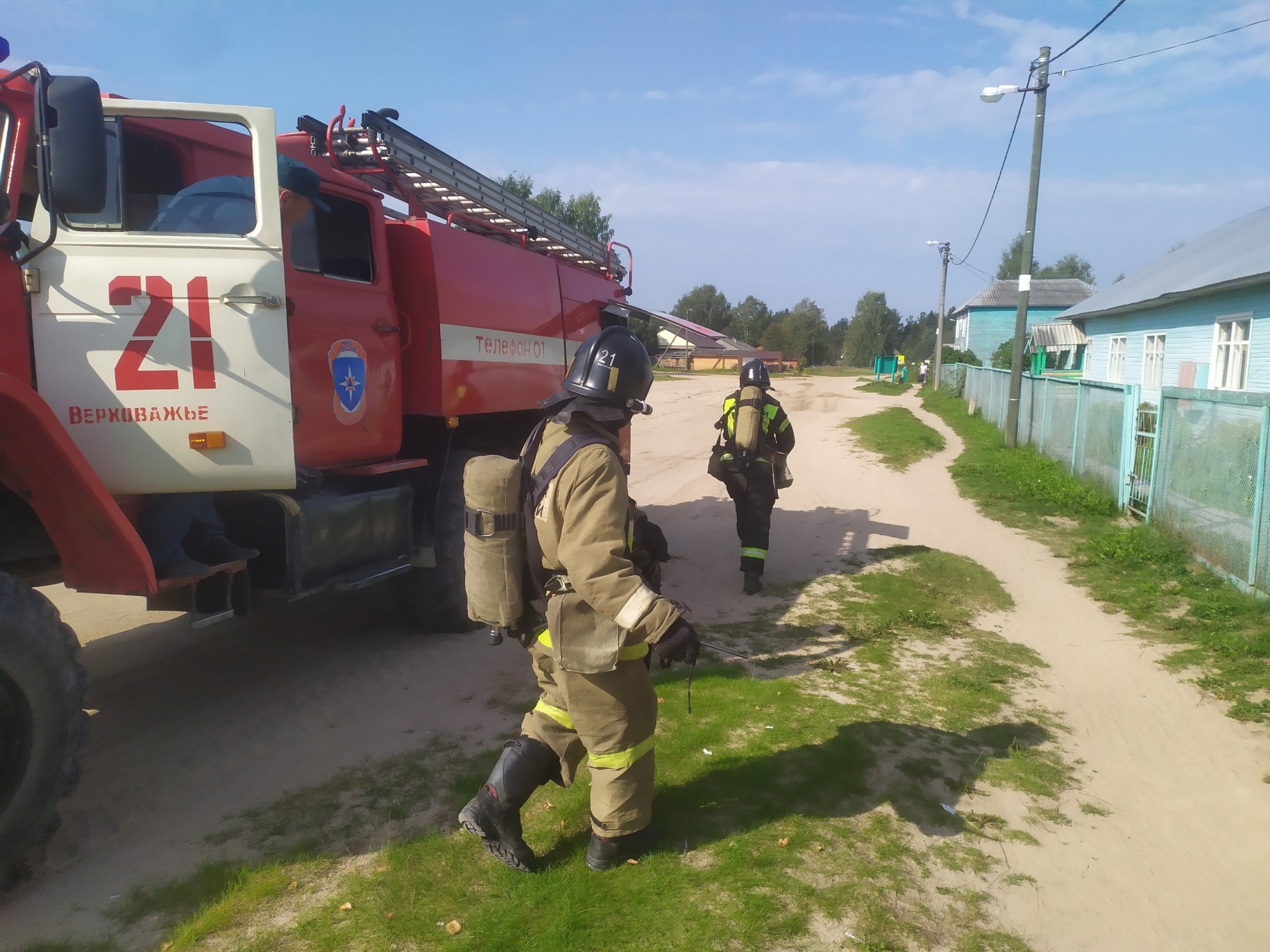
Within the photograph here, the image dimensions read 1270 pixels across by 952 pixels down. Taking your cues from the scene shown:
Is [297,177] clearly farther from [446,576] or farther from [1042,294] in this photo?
[1042,294]

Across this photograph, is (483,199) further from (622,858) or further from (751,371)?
(622,858)

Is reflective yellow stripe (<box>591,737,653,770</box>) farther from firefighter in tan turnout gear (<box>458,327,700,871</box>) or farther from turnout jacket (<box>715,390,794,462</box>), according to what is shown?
turnout jacket (<box>715,390,794,462</box>)

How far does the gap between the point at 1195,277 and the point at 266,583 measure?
1690cm

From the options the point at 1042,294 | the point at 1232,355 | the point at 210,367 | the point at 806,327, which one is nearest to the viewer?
the point at 210,367

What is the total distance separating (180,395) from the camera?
3.58 meters

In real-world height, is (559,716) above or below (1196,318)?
below

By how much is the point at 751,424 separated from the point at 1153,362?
15535 mm

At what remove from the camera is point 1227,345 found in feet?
48.3

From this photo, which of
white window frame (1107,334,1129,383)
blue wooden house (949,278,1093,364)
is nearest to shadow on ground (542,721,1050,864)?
white window frame (1107,334,1129,383)

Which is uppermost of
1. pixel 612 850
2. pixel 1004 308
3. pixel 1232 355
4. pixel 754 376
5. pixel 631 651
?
pixel 1004 308

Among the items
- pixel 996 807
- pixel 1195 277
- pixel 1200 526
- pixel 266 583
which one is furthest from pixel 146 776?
pixel 1195 277

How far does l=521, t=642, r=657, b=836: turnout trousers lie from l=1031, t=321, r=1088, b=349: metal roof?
40010mm

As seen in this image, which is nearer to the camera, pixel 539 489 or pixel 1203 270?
pixel 539 489

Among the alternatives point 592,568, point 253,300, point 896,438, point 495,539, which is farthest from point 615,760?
point 896,438
